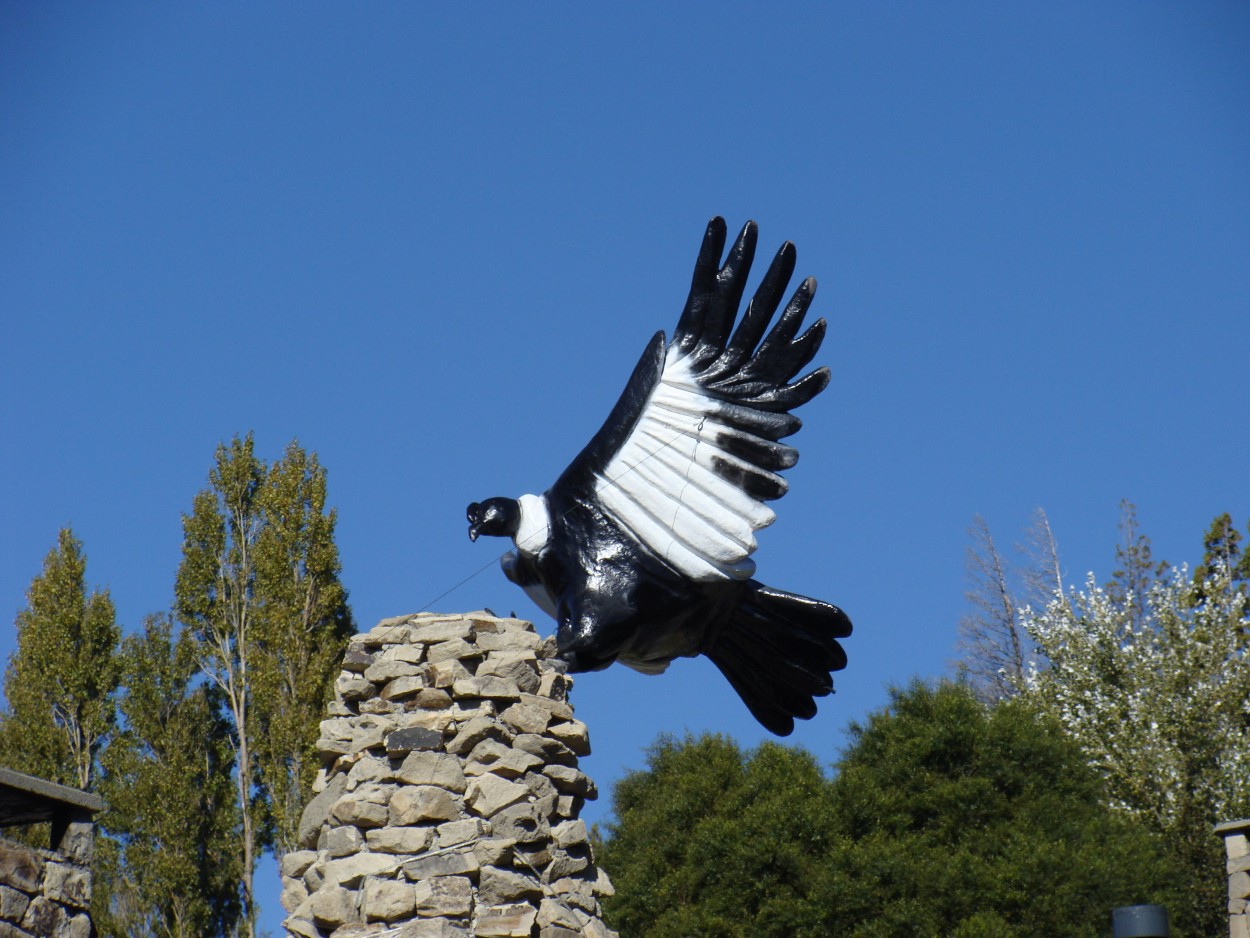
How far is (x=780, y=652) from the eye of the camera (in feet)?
21.0

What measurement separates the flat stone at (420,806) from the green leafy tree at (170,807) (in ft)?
31.6

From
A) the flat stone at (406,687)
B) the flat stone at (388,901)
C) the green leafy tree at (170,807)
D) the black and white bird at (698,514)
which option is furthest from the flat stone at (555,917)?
the green leafy tree at (170,807)

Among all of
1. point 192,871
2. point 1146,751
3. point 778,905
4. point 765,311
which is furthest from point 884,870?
point 765,311

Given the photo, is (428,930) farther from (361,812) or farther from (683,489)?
(683,489)

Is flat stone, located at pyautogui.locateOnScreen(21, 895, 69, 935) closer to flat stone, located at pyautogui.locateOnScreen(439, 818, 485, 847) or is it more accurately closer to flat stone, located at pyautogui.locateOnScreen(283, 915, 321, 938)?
flat stone, located at pyautogui.locateOnScreen(283, 915, 321, 938)

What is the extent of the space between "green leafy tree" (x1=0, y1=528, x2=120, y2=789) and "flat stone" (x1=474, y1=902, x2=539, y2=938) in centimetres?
1107

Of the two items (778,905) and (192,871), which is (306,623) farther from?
(778,905)

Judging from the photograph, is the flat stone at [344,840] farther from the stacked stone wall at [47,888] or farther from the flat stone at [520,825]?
the stacked stone wall at [47,888]

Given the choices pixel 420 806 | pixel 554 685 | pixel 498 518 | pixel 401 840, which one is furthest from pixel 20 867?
pixel 498 518

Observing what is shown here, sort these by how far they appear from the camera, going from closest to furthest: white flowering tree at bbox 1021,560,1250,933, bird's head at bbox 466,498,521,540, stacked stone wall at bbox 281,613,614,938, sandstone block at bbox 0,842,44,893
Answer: bird's head at bbox 466,498,521,540 < sandstone block at bbox 0,842,44,893 < stacked stone wall at bbox 281,613,614,938 < white flowering tree at bbox 1021,560,1250,933

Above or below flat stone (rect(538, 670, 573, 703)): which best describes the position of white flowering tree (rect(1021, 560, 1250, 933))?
above

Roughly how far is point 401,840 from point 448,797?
0.35 meters

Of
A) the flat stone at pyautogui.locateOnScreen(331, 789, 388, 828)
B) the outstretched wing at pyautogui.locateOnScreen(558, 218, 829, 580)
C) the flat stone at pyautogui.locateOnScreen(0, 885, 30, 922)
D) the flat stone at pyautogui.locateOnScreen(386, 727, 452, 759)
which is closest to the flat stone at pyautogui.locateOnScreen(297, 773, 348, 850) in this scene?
the flat stone at pyautogui.locateOnScreen(331, 789, 388, 828)

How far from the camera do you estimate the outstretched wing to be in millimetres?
6227
